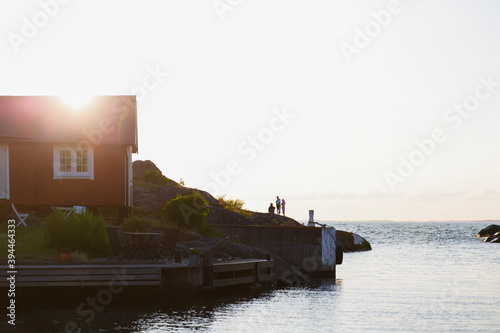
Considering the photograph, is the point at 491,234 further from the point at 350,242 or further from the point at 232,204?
the point at 232,204

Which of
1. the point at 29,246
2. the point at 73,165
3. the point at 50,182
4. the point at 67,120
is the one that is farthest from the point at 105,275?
the point at 67,120

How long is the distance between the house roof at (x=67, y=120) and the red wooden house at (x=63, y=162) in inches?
1.8

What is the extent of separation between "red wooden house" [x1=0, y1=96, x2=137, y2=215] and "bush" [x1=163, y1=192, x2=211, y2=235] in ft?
7.00

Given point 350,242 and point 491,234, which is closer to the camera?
point 350,242

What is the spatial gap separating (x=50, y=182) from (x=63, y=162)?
3.64 ft

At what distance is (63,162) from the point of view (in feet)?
104

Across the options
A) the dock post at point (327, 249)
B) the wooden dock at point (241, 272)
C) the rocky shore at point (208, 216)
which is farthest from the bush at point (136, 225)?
the dock post at point (327, 249)

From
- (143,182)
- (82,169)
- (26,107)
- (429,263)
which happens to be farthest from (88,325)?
(429,263)

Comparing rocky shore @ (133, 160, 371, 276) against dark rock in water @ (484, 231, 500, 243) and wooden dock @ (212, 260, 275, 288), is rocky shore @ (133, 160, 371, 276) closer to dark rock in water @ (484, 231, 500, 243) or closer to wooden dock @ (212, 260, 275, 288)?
wooden dock @ (212, 260, 275, 288)

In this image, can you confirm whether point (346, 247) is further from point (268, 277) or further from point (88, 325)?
point (88, 325)

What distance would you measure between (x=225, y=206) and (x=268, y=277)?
16333 millimetres

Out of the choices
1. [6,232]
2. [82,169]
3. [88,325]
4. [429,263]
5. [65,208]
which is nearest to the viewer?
[88,325]

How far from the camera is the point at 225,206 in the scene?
44.2m

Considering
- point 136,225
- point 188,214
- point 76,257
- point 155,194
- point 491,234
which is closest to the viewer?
point 76,257
